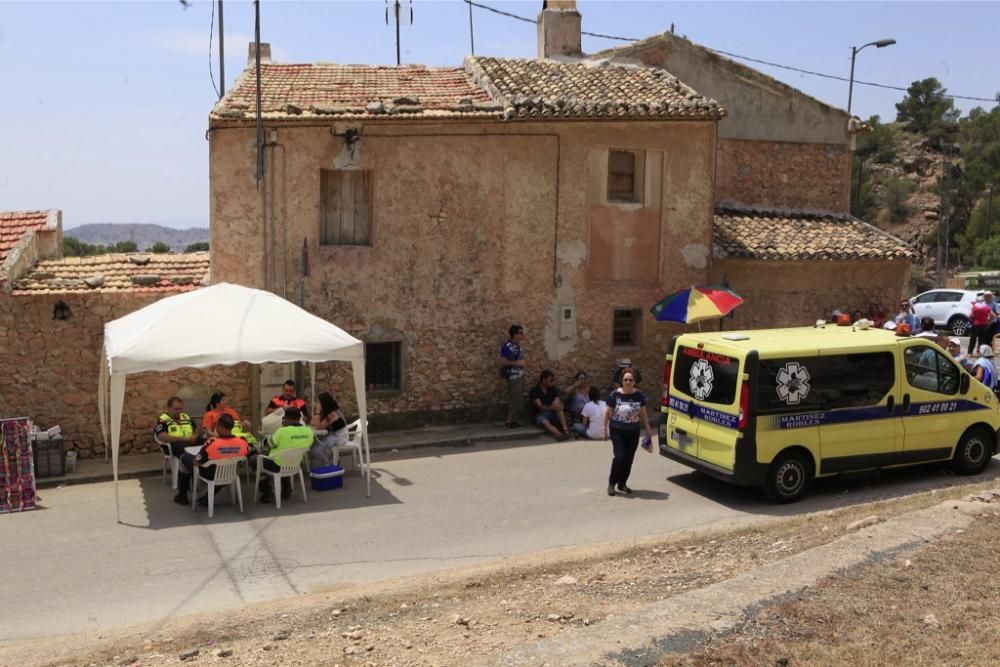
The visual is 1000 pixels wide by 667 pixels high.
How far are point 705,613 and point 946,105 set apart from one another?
72.8 m

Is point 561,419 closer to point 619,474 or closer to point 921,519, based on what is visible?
point 619,474

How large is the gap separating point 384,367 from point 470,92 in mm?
5118

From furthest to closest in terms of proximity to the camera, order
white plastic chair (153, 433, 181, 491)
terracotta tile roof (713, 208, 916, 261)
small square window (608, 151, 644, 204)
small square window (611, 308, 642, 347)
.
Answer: terracotta tile roof (713, 208, 916, 261), small square window (611, 308, 642, 347), small square window (608, 151, 644, 204), white plastic chair (153, 433, 181, 491)

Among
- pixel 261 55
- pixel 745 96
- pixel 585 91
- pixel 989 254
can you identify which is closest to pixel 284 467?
pixel 585 91

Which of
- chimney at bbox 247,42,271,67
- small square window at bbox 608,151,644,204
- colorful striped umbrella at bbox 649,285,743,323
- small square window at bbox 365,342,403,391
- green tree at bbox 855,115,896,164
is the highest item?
green tree at bbox 855,115,896,164

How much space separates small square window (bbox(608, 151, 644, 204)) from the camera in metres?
16.7

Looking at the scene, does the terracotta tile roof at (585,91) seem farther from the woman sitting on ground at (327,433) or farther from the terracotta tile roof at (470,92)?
the woman sitting on ground at (327,433)

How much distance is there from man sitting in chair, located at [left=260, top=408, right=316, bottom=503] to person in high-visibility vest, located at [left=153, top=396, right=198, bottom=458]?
A: 4.05 ft

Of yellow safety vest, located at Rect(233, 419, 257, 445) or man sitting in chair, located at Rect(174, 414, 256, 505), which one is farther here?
yellow safety vest, located at Rect(233, 419, 257, 445)

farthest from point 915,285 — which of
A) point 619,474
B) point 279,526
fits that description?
point 279,526

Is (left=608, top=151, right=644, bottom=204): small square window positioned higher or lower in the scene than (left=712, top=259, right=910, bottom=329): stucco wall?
higher

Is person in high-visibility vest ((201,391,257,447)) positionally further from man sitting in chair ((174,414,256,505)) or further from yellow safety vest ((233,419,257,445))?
man sitting in chair ((174,414,256,505))

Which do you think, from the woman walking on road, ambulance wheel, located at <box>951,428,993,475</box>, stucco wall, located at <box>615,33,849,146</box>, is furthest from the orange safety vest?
stucco wall, located at <box>615,33,849,146</box>

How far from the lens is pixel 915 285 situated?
42.2 m
